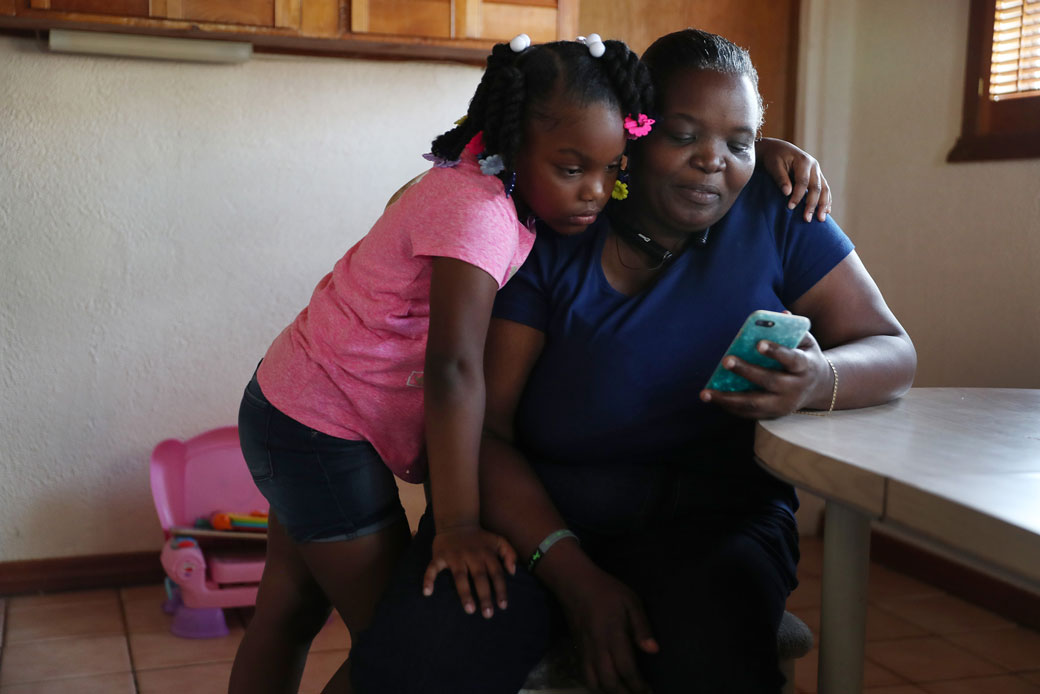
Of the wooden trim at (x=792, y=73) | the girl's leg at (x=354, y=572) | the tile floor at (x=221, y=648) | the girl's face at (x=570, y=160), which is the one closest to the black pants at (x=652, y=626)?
the girl's leg at (x=354, y=572)

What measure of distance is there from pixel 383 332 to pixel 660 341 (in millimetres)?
395

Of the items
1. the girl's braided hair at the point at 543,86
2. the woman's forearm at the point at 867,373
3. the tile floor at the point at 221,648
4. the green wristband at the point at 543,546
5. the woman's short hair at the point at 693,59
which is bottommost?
the tile floor at the point at 221,648

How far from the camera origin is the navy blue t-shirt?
1.37 meters

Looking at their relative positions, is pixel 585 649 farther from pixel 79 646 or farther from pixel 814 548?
pixel 814 548

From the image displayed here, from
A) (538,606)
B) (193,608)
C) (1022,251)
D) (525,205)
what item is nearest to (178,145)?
(193,608)

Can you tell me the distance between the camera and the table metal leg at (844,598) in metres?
1.18

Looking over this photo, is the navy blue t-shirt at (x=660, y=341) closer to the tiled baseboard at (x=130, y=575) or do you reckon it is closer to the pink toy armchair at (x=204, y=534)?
the pink toy armchair at (x=204, y=534)

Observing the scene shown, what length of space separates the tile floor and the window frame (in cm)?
125

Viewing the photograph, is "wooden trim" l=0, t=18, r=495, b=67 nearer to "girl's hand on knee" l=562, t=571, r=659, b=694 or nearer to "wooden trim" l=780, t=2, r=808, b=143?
"wooden trim" l=780, t=2, r=808, b=143

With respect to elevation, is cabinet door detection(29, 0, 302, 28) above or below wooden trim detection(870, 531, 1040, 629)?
above

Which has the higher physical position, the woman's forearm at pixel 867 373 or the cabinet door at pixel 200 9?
the cabinet door at pixel 200 9

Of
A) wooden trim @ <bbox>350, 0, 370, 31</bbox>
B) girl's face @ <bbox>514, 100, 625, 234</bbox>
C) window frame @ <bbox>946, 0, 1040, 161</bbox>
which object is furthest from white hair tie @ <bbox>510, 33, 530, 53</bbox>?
window frame @ <bbox>946, 0, 1040, 161</bbox>

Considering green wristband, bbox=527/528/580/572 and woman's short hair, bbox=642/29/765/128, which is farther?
woman's short hair, bbox=642/29/765/128

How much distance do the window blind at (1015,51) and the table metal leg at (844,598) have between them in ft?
6.04
